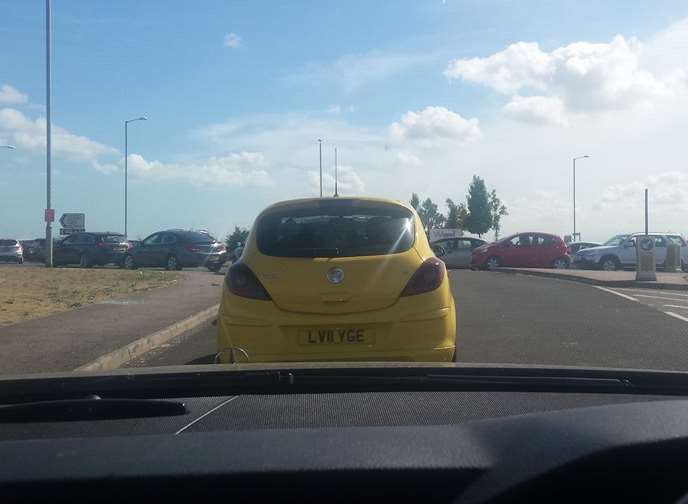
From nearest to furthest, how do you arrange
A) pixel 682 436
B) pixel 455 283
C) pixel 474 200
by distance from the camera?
pixel 682 436 < pixel 455 283 < pixel 474 200

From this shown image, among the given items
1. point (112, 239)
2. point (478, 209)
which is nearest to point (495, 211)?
point (478, 209)

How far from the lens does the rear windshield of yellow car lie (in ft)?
18.9

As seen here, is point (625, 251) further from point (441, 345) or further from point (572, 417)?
point (572, 417)

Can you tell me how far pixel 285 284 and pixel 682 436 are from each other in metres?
3.71

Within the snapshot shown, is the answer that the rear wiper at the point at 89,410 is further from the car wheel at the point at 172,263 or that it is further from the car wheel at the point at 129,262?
the car wheel at the point at 129,262

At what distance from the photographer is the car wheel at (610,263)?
30.3 meters

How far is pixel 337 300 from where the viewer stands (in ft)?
18.2

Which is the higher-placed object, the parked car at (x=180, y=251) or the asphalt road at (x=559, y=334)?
the parked car at (x=180, y=251)

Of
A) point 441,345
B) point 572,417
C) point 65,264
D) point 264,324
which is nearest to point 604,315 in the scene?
point 441,345

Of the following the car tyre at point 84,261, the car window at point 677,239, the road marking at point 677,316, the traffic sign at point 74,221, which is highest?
the traffic sign at point 74,221

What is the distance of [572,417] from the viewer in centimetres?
243

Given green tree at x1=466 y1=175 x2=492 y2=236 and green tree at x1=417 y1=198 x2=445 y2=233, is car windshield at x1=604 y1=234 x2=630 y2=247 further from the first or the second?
green tree at x1=417 y1=198 x2=445 y2=233

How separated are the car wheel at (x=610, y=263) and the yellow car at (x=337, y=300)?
86.2 feet

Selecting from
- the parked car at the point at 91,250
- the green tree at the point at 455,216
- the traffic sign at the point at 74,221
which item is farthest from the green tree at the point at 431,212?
the parked car at the point at 91,250
